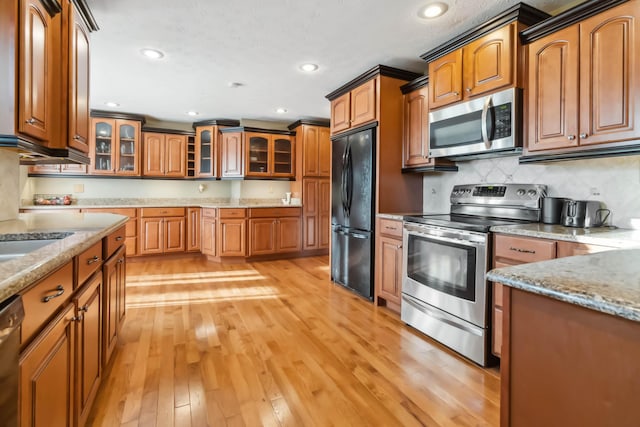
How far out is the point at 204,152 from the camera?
561 cm

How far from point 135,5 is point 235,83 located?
1576 millimetres

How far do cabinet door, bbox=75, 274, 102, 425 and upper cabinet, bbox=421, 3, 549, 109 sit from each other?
8.73ft

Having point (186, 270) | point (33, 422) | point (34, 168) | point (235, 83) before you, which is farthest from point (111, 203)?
point (33, 422)

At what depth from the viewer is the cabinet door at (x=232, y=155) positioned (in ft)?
17.8

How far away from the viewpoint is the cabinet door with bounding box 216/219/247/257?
197 inches

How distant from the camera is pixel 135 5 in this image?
2283 mm

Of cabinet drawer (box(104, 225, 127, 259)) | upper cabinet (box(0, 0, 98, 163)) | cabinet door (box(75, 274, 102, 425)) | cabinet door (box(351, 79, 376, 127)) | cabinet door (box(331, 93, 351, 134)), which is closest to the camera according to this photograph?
cabinet door (box(75, 274, 102, 425))

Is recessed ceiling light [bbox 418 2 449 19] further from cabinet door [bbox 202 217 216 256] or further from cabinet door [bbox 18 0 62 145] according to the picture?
cabinet door [bbox 202 217 216 256]

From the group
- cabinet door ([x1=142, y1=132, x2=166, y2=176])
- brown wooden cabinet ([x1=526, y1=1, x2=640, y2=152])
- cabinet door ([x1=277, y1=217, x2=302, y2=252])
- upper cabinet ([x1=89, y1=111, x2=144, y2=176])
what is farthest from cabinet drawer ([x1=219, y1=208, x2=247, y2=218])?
brown wooden cabinet ([x1=526, y1=1, x2=640, y2=152])

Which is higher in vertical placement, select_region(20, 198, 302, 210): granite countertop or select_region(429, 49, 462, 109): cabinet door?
select_region(429, 49, 462, 109): cabinet door

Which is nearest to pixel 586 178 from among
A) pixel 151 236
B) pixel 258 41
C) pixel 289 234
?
pixel 258 41

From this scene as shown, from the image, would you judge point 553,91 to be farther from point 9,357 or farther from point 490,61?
point 9,357

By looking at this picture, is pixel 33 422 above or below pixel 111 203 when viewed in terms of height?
below

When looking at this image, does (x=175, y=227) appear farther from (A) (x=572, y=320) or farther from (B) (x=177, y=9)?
(A) (x=572, y=320)
